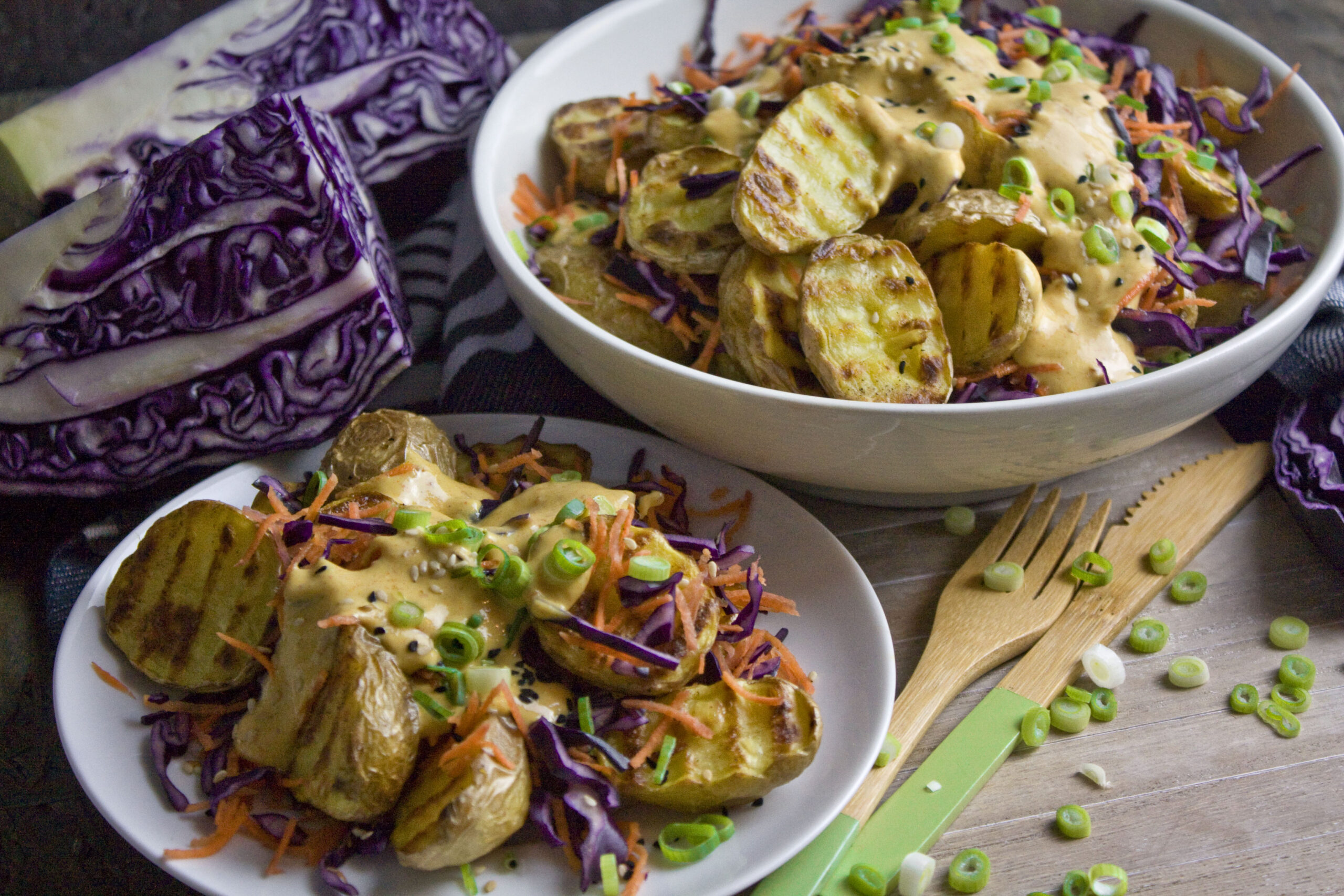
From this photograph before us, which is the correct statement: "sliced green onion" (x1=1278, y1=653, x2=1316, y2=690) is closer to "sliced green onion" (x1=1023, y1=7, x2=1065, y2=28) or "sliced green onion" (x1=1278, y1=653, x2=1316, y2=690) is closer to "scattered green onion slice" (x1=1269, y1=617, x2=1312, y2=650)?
"scattered green onion slice" (x1=1269, y1=617, x2=1312, y2=650)

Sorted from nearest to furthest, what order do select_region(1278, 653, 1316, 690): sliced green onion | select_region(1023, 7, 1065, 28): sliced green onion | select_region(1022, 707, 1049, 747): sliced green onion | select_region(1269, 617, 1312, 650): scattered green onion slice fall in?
select_region(1022, 707, 1049, 747): sliced green onion
select_region(1278, 653, 1316, 690): sliced green onion
select_region(1269, 617, 1312, 650): scattered green onion slice
select_region(1023, 7, 1065, 28): sliced green onion

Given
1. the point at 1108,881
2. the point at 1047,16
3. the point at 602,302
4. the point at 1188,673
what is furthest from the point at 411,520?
the point at 1047,16

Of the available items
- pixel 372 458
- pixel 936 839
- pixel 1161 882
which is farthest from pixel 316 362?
pixel 1161 882

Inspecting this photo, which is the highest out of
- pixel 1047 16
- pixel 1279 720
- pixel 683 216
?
pixel 1047 16

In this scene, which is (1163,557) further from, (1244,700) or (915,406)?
(915,406)

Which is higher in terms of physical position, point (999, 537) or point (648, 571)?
point (648, 571)

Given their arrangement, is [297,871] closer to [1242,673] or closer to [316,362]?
[316,362]

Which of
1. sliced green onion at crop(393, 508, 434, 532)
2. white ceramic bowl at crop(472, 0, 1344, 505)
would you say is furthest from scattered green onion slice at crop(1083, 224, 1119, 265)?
sliced green onion at crop(393, 508, 434, 532)

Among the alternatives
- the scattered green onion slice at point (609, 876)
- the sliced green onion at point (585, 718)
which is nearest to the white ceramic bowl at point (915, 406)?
the sliced green onion at point (585, 718)
